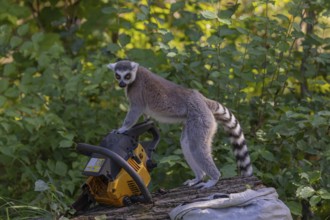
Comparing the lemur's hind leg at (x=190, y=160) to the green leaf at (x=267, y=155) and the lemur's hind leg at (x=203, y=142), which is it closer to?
the lemur's hind leg at (x=203, y=142)

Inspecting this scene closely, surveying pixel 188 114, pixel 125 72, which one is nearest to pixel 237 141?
pixel 188 114

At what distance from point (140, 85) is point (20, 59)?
2282 millimetres

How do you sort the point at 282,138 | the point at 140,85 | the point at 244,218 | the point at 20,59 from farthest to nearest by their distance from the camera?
1. the point at 20,59
2. the point at 282,138
3. the point at 140,85
4. the point at 244,218

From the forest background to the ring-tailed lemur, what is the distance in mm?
293

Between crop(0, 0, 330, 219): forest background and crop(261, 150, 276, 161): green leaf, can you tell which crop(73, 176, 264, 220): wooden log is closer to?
crop(0, 0, 330, 219): forest background

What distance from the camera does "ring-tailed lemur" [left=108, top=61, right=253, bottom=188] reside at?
4.62 meters

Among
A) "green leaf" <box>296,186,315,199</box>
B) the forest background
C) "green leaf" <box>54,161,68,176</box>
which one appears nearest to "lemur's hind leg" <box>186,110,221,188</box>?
the forest background

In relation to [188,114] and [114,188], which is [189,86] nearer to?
[188,114]

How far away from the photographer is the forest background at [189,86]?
17.4 feet

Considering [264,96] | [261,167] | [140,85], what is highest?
[140,85]

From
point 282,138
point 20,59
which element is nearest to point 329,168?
point 282,138

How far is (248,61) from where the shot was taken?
6.00m

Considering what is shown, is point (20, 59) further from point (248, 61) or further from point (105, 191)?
point (105, 191)

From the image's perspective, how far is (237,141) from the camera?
478 centimetres
